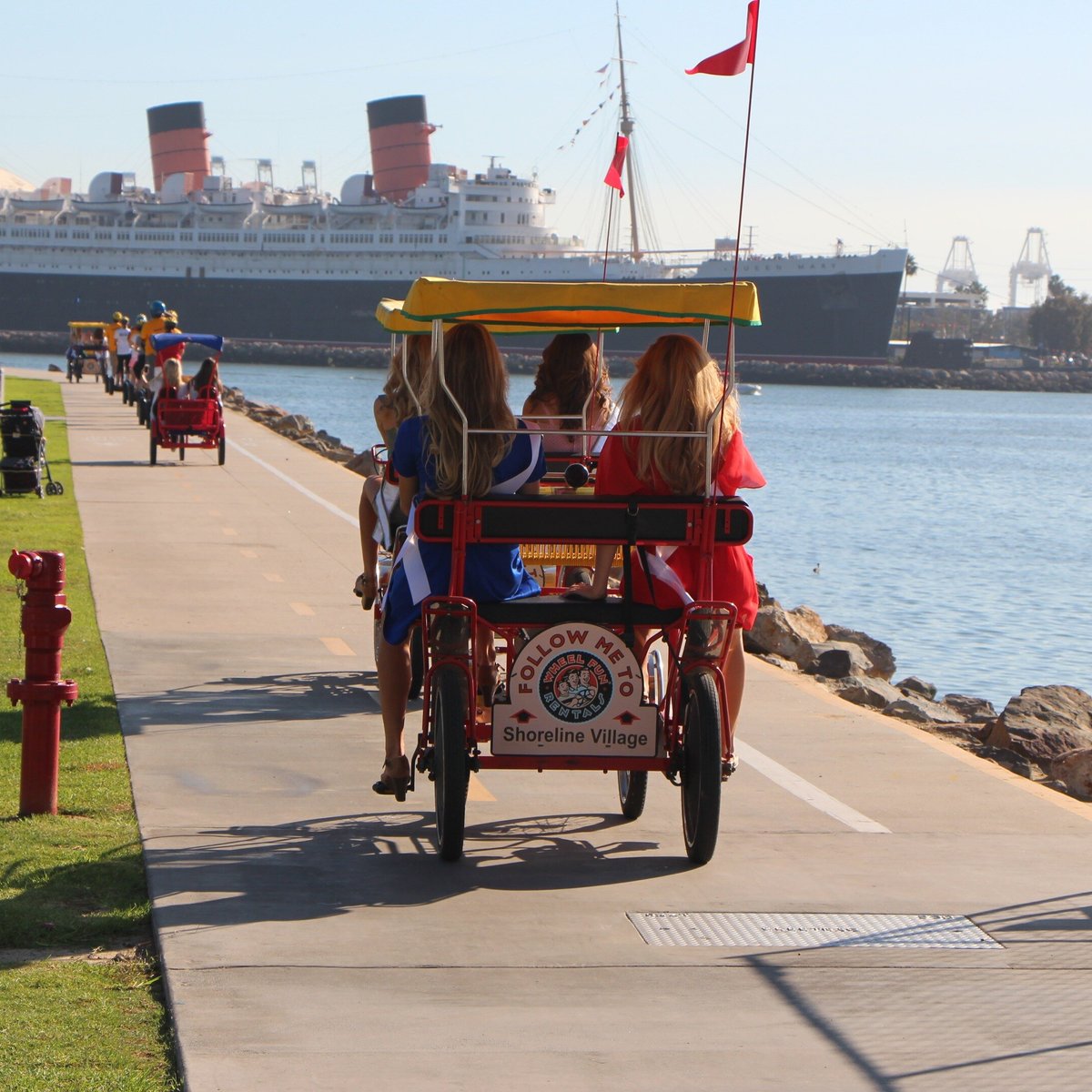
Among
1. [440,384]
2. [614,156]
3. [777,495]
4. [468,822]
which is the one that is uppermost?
[614,156]

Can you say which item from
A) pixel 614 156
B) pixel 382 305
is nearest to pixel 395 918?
pixel 382 305

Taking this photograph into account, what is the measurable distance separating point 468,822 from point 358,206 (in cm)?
11128

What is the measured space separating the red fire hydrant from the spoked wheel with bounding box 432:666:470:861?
1.34 metres

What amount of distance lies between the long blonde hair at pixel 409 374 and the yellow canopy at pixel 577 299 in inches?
42.4

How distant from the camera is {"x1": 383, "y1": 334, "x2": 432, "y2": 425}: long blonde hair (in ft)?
23.0

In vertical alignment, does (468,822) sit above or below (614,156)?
below

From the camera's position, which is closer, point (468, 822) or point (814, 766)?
point (468, 822)

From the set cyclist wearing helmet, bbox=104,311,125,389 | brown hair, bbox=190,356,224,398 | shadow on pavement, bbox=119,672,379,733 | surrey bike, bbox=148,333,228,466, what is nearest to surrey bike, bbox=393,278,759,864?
shadow on pavement, bbox=119,672,379,733

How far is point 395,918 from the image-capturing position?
495 centimetres

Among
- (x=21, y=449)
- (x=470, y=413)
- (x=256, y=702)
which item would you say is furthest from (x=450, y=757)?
(x=21, y=449)

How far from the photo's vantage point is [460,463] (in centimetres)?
559

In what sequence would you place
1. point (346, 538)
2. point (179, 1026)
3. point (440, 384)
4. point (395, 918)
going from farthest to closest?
point (346, 538) < point (440, 384) < point (395, 918) < point (179, 1026)

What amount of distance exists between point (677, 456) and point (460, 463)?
760 millimetres

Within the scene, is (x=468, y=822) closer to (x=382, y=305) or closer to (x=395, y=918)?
(x=395, y=918)
